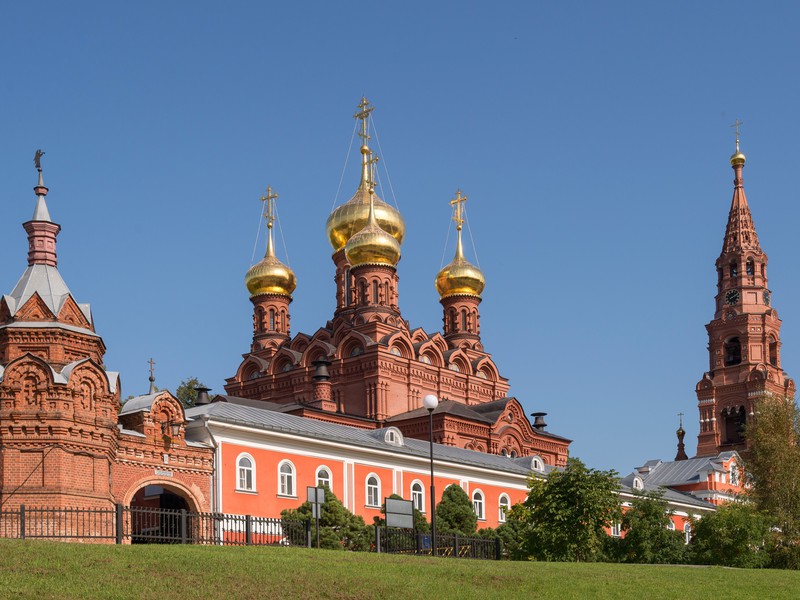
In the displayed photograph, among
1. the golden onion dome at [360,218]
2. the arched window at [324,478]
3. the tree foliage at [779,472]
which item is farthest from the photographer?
the golden onion dome at [360,218]

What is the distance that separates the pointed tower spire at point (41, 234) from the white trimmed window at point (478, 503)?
17.2m

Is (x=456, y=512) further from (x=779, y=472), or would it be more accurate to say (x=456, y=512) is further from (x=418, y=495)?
(x=779, y=472)

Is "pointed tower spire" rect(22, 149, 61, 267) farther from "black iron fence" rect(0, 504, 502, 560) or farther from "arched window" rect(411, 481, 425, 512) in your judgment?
"arched window" rect(411, 481, 425, 512)

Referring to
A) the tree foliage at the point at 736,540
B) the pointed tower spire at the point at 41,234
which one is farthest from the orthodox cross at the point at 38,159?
the tree foliage at the point at 736,540

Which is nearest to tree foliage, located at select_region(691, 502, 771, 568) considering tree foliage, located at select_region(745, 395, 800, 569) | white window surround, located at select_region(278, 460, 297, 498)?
tree foliage, located at select_region(745, 395, 800, 569)

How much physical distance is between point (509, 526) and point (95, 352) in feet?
48.4

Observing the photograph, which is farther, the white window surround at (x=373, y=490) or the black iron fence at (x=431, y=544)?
the white window surround at (x=373, y=490)

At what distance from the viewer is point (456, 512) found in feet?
127

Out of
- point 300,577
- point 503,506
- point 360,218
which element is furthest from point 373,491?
point 360,218

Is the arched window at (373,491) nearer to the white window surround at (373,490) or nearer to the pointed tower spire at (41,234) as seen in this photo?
the white window surround at (373,490)

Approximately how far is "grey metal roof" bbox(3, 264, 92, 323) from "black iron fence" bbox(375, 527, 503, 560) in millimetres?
10902

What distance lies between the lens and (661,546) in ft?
122

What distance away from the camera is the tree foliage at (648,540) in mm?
36656

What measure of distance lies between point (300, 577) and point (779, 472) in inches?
991
